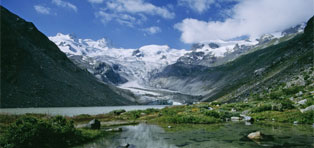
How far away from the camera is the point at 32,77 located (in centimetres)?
13425

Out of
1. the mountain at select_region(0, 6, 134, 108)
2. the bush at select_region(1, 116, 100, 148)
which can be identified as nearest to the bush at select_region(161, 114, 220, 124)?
the bush at select_region(1, 116, 100, 148)

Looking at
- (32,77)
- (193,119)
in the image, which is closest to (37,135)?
(193,119)

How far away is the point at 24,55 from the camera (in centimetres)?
14400

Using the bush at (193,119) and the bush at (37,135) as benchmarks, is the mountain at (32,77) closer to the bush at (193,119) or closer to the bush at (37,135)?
the bush at (193,119)

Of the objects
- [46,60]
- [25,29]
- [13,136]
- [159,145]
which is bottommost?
[159,145]

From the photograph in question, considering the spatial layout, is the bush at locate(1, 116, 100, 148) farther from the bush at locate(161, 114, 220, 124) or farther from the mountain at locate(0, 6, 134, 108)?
the mountain at locate(0, 6, 134, 108)

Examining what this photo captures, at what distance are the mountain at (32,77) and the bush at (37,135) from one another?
4019 inches

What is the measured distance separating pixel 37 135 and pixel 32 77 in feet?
442

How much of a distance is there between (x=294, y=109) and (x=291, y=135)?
15782 millimetres

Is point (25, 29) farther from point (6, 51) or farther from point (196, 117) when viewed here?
point (196, 117)

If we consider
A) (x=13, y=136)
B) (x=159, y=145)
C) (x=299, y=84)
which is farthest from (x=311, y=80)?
(x=13, y=136)

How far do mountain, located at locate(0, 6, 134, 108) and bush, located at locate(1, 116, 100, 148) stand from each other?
102 meters

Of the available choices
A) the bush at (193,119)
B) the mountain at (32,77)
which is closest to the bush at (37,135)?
→ the bush at (193,119)

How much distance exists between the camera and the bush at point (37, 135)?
16.6 metres
